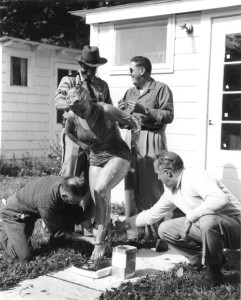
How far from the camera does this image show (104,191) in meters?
4.14

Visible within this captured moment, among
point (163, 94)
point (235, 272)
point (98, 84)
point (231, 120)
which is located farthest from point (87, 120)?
point (231, 120)

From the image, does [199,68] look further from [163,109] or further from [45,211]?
[45,211]

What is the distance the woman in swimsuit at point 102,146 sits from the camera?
4055 millimetres

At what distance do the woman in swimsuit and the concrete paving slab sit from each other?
0.94ft

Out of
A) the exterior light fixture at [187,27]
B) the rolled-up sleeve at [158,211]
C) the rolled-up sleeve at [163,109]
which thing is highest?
the exterior light fixture at [187,27]

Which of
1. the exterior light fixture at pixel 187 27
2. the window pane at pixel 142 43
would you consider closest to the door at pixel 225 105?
the exterior light fixture at pixel 187 27

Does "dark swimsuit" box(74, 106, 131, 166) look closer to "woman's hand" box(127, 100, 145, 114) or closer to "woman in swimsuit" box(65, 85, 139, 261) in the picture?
"woman in swimsuit" box(65, 85, 139, 261)

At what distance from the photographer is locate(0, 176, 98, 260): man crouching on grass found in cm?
388

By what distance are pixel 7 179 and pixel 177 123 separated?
4315 millimetres

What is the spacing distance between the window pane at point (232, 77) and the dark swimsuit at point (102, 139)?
2250 mm

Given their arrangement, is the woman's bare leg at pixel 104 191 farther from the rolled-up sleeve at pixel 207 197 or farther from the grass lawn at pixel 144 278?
the rolled-up sleeve at pixel 207 197

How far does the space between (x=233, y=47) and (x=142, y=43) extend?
1.36 meters

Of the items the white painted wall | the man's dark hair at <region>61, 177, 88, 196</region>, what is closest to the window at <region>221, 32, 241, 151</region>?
the man's dark hair at <region>61, 177, 88, 196</region>

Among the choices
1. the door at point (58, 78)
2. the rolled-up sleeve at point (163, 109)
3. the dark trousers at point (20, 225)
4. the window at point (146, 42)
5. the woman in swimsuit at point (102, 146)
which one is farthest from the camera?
the door at point (58, 78)
